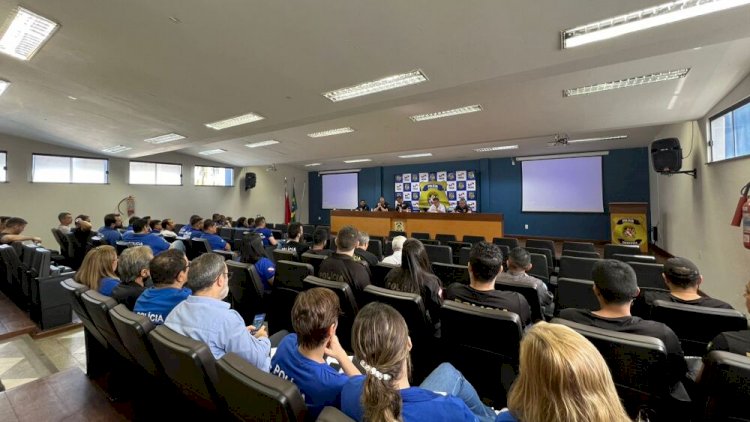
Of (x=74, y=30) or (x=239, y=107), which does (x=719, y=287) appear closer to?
(x=239, y=107)

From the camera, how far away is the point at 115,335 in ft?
5.80

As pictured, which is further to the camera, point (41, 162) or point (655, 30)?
point (41, 162)

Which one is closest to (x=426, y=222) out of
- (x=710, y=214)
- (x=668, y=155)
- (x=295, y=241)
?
(x=295, y=241)

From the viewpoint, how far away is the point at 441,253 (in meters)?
4.27

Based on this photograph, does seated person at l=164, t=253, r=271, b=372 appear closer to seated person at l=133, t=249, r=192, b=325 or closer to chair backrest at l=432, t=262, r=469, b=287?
seated person at l=133, t=249, r=192, b=325

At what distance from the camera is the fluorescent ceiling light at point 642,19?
241 centimetres

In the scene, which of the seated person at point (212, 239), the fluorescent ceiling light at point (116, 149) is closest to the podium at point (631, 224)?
the seated person at point (212, 239)

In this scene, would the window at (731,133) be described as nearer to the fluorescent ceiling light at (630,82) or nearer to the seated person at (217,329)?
the fluorescent ceiling light at (630,82)

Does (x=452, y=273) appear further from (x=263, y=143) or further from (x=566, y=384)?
(x=263, y=143)

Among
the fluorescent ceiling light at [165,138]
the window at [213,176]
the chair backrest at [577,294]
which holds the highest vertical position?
the fluorescent ceiling light at [165,138]

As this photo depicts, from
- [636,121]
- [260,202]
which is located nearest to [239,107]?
[636,121]

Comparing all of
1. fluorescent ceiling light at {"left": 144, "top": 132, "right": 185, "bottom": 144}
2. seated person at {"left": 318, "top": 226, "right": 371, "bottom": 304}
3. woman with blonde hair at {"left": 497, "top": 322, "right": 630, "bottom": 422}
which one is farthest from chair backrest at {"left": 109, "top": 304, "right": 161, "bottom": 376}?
fluorescent ceiling light at {"left": 144, "top": 132, "right": 185, "bottom": 144}

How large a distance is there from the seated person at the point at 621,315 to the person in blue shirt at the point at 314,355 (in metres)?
1.22

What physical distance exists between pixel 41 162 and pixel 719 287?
14570 mm
